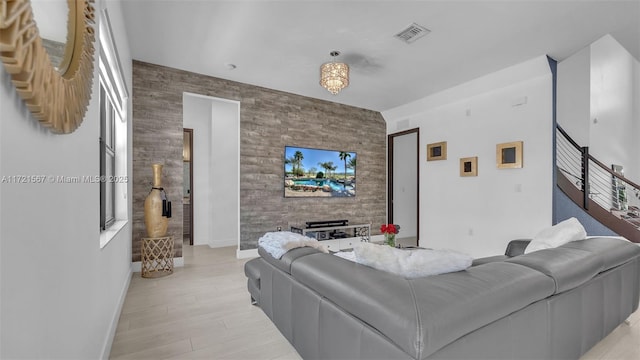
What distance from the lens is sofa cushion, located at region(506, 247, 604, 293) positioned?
5.14 ft

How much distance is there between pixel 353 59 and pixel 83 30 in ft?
11.0

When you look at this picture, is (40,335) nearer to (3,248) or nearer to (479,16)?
(3,248)

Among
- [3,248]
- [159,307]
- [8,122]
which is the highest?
[8,122]

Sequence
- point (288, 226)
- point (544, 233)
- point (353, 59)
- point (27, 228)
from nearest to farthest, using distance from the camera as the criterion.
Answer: point (27, 228)
point (544, 233)
point (353, 59)
point (288, 226)

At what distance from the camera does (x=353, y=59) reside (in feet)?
13.2

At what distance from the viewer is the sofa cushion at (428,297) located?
1.06 meters

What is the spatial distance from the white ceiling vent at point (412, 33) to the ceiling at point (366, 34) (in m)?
0.07

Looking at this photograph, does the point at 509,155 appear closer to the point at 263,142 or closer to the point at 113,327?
the point at 263,142

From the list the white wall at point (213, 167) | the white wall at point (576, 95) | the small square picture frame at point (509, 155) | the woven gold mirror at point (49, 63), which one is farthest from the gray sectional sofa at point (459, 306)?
the white wall at point (576, 95)

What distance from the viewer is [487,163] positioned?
478 cm

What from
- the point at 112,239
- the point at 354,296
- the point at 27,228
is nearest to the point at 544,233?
the point at 354,296

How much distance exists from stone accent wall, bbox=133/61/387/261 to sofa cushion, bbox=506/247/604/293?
13.2ft

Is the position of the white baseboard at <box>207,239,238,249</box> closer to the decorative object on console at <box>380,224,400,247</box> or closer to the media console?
the media console

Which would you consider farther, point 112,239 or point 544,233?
point 544,233
